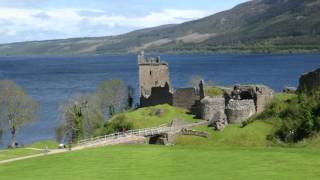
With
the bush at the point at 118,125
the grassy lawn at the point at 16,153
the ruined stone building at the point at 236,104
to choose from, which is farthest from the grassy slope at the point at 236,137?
the grassy lawn at the point at 16,153

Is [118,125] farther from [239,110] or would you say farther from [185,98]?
[239,110]

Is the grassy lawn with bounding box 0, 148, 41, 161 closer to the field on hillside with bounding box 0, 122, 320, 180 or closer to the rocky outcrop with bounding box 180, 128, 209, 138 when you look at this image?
the field on hillside with bounding box 0, 122, 320, 180

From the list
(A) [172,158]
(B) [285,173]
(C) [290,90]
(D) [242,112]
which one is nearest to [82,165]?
(A) [172,158]

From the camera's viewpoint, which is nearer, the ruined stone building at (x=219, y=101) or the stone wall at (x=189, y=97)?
the ruined stone building at (x=219, y=101)

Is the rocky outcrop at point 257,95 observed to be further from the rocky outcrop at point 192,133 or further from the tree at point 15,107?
the tree at point 15,107

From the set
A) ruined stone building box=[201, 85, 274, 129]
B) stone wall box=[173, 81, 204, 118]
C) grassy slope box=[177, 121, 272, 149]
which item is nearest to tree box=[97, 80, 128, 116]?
stone wall box=[173, 81, 204, 118]

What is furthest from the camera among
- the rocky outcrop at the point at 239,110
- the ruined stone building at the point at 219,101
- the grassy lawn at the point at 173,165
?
the ruined stone building at the point at 219,101

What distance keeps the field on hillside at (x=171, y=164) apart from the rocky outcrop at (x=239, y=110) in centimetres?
1939

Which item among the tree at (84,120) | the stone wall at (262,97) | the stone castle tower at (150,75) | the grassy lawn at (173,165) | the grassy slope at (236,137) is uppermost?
the stone castle tower at (150,75)

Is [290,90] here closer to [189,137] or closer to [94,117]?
[189,137]

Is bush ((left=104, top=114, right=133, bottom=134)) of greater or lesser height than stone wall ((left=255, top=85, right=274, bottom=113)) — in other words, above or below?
below

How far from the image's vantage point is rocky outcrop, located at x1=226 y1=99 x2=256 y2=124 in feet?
212

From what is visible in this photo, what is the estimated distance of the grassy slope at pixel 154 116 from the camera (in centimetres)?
6931

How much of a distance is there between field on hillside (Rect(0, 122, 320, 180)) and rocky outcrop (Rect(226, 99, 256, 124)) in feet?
63.6
